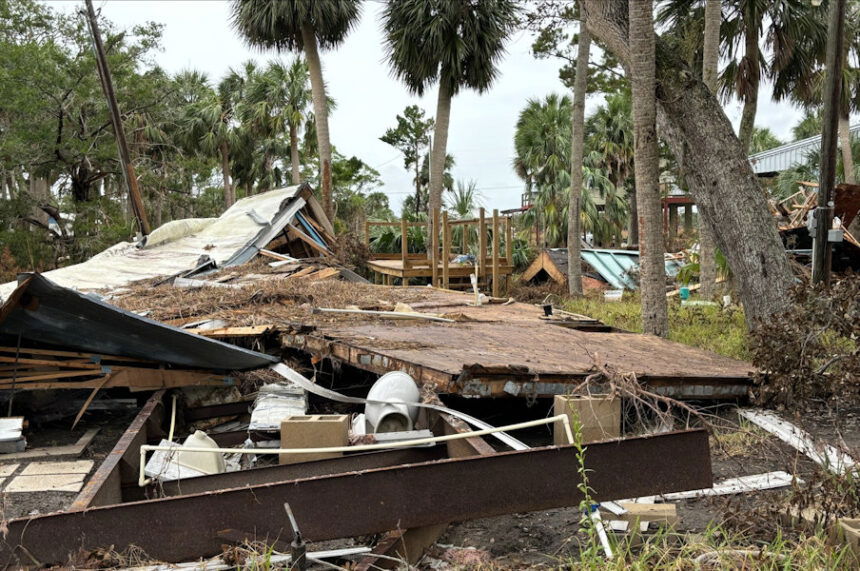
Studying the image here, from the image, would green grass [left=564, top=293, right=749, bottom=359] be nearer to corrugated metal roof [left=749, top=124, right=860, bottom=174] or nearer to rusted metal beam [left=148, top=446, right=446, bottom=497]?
rusted metal beam [left=148, top=446, right=446, bottom=497]

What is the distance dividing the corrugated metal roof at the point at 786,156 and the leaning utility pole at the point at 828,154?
20435 mm

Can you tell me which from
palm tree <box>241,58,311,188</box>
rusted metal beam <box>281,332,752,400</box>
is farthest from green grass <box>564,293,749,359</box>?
palm tree <box>241,58,311,188</box>

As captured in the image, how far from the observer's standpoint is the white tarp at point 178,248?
1147cm

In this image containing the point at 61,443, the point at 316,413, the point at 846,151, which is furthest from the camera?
the point at 846,151

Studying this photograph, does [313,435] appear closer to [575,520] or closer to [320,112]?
[575,520]

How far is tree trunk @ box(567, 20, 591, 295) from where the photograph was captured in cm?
1636

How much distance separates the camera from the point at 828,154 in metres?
9.62

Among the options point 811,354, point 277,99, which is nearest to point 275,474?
point 811,354

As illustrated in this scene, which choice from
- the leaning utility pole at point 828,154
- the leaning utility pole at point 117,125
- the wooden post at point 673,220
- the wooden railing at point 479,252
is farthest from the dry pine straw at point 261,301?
the wooden post at point 673,220

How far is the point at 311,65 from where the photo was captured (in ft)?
74.5

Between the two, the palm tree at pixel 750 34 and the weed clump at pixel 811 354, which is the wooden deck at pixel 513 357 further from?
the palm tree at pixel 750 34

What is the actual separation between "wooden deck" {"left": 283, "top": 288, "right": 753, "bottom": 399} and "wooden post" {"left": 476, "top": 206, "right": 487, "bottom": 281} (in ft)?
26.1

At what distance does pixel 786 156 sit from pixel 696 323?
78.1 ft

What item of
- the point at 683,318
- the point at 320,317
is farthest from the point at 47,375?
the point at 683,318
